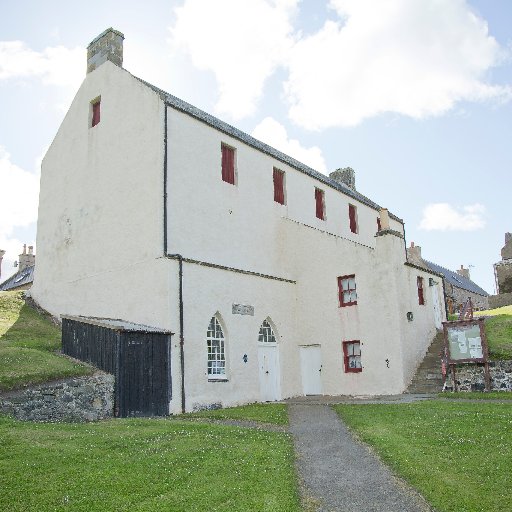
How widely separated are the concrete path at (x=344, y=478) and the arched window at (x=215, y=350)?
7.64m

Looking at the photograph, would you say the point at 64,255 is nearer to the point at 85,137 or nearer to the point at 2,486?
the point at 85,137

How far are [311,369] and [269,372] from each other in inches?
97.4

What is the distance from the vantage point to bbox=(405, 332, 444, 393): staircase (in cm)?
2102

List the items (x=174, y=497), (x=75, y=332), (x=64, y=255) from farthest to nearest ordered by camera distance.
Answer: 1. (x=64, y=255)
2. (x=75, y=332)
3. (x=174, y=497)

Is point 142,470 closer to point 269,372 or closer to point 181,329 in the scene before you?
point 181,329

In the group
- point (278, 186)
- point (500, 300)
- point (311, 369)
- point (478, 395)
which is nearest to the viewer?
point (478, 395)

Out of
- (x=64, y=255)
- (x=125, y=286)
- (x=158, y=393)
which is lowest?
(x=158, y=393)

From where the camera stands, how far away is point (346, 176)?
38.8 meters

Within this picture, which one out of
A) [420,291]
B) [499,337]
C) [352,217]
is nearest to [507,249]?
[352,217]

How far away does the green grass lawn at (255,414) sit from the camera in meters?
15.0

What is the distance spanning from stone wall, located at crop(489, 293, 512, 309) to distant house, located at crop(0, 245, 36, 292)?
123 ft

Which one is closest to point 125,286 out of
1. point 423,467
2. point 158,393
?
point 158,393

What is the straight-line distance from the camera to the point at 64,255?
24.6m

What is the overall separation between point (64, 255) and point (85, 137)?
5895 millimetres
